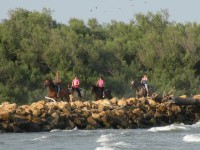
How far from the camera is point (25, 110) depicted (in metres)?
30.8

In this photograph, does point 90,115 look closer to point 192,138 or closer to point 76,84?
point 76,84

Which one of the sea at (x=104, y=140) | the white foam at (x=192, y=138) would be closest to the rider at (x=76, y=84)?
the sea at (x=104, y=140)

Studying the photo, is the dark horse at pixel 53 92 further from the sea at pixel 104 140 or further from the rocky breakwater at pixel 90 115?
the sea at pixel 104 140

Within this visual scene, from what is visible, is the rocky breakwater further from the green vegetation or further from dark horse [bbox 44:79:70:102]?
the green vegetation

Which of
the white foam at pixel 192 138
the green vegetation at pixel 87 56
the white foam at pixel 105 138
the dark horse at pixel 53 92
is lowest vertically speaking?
the white foam at pixel 192 138

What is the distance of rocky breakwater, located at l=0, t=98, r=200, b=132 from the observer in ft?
97.5

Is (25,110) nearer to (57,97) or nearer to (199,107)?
(57,97)

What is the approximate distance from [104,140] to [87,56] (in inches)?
1057

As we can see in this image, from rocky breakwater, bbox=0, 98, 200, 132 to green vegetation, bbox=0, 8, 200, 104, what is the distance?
9816mm

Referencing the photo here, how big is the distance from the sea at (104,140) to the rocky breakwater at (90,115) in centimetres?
86

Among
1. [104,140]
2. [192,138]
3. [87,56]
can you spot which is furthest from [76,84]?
[87,56]

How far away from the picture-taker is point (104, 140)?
24734 mm

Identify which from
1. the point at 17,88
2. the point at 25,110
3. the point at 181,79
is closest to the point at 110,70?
the point at 181,79

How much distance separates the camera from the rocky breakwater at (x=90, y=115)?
97.5 feet
